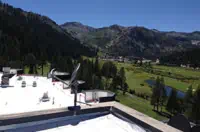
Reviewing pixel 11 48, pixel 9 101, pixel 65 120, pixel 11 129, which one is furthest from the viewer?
pixel 11 48

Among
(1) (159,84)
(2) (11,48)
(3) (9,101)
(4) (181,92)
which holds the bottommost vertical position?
(4) (181,92)

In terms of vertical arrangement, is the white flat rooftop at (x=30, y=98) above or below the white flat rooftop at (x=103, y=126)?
below

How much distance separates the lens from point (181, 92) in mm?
86062

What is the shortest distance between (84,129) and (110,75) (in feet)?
293

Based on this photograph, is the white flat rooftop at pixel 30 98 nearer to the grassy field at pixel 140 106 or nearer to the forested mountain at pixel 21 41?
the grassy field at pixel 140 106

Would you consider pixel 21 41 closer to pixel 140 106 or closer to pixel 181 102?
pixel 140 106

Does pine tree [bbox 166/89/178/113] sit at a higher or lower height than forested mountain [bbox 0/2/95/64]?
lower

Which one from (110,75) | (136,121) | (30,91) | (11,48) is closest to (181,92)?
(110,75)

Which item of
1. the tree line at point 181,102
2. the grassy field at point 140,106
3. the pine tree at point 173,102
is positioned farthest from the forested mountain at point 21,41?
the pine tree at point 173,102

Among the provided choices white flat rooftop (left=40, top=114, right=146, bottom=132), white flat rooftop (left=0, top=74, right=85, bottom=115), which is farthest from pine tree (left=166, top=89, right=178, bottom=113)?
white flat rooftop (left=40, top=114, right=146, bottom=132)

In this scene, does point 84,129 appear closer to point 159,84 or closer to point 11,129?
point 11,129

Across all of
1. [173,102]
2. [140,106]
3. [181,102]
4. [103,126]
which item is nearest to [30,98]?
[103,126]

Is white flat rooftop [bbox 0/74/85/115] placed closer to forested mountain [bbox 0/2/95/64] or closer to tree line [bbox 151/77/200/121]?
tree line [bbox 151/77/200/121]

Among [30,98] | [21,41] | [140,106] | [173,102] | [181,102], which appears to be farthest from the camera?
[21,41]
